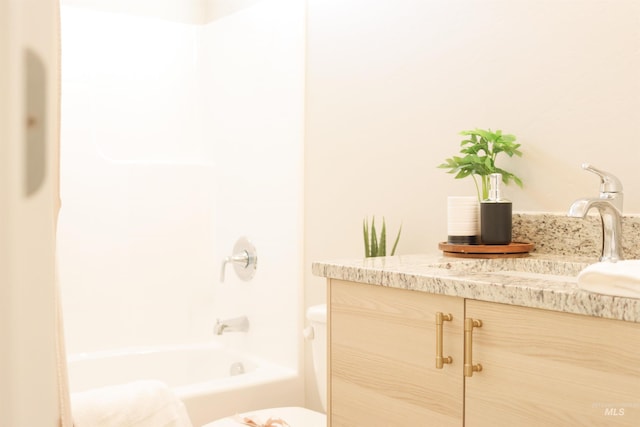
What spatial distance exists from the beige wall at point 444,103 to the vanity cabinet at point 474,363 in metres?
0.61

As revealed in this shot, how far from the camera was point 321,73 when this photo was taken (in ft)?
8.68

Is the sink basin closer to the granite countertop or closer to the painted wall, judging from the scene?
the granite countertop

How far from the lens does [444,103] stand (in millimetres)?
2107

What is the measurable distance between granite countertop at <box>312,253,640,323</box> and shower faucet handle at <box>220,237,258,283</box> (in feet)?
4.46

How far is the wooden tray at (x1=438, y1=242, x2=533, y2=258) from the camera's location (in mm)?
1676

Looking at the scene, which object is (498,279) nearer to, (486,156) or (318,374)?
(486,156)

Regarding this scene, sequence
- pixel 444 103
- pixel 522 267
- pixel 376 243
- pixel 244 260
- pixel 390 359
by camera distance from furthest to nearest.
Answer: pixel 244 260, pixel 376 243, pixel 444 103, pixel 522 267, pixel 390 359

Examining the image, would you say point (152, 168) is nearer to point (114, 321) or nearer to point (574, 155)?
point (114, 321)

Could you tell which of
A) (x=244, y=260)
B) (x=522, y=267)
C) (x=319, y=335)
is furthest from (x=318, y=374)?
(x=522, y=267)

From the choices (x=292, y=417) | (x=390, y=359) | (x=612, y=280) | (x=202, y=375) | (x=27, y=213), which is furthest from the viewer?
(x=202, y=375)

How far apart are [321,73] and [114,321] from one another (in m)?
1.47

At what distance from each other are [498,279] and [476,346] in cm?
13

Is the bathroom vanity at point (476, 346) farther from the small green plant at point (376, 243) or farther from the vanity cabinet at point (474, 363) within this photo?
the small green plant at point (376, 243)

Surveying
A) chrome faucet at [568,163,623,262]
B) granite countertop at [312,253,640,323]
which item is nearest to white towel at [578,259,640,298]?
granite countertop at [312,253,640,323]
